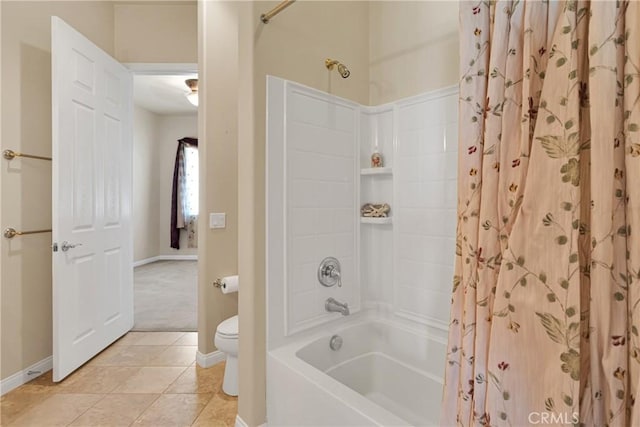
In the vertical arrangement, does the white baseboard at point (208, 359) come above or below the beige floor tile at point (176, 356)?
above

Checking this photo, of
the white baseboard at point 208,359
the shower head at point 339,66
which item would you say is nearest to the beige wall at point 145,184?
the white baseboard at point 208,359

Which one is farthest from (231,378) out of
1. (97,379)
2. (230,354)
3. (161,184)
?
(161,184)

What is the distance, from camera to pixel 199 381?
2.22 metres

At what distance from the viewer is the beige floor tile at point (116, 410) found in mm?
1778

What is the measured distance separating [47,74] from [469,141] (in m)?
2.86

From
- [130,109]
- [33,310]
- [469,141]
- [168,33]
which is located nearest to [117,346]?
[33,310]

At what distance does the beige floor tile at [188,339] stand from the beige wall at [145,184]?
3560 millimetres

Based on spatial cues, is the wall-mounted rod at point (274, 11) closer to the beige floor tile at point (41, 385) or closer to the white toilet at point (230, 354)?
the white toilet at point (230, 354)

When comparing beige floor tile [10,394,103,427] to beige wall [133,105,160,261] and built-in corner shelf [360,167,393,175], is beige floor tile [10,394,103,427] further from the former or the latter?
beige wall [133,105,160,261]

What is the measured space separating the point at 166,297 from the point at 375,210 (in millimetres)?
3352

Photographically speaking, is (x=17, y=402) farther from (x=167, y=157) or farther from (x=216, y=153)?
(x=167, y=157)

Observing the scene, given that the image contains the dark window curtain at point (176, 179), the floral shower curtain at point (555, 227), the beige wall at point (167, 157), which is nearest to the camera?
the floral shower curtain at point (555, 227)

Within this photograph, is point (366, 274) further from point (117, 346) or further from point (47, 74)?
point (47, 74)

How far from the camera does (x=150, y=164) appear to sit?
636cm
